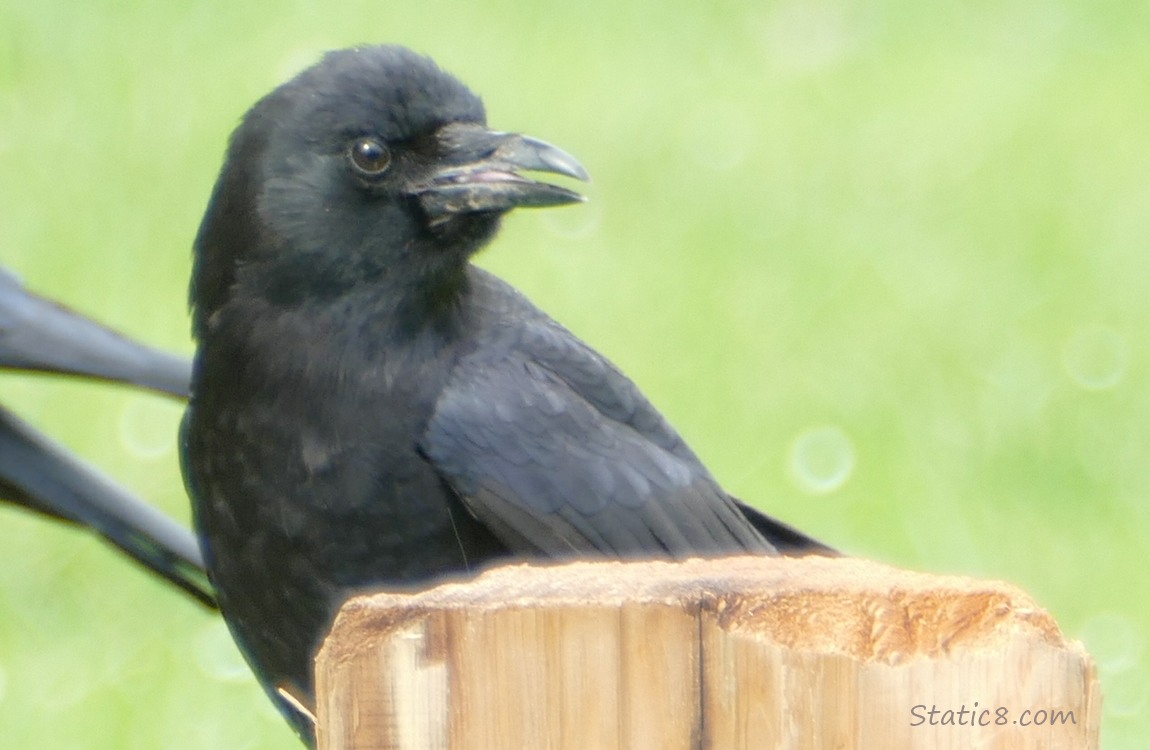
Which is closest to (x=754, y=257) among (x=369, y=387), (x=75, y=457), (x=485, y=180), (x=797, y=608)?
(x=75, y=457)

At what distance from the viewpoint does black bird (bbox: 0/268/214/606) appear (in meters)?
4.45

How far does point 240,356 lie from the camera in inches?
152

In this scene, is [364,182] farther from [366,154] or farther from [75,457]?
[75,457]

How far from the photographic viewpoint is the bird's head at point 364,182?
384cm

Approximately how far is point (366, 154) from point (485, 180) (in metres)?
0.24

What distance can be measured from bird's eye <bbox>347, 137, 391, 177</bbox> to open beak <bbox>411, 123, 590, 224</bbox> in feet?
0.30

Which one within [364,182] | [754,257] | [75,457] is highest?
[364,182]

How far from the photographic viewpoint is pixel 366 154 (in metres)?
3.85

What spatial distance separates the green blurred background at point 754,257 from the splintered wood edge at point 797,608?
4.18 meters

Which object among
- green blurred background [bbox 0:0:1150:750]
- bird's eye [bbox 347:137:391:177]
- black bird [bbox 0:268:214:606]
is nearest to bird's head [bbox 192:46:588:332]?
bird's eye [bbox 347:137:391:177]

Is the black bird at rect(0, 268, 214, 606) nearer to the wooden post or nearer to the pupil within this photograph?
the pupil

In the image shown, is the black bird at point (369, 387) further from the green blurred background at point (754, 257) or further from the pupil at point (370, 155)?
the green blurred background at point (754, 257)

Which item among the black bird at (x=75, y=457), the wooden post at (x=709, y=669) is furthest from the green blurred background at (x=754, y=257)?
the wooden post at (x=709, y=669)

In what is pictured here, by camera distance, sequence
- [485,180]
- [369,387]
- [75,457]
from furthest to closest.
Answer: [75,457]
[485,180]
[369,387]
